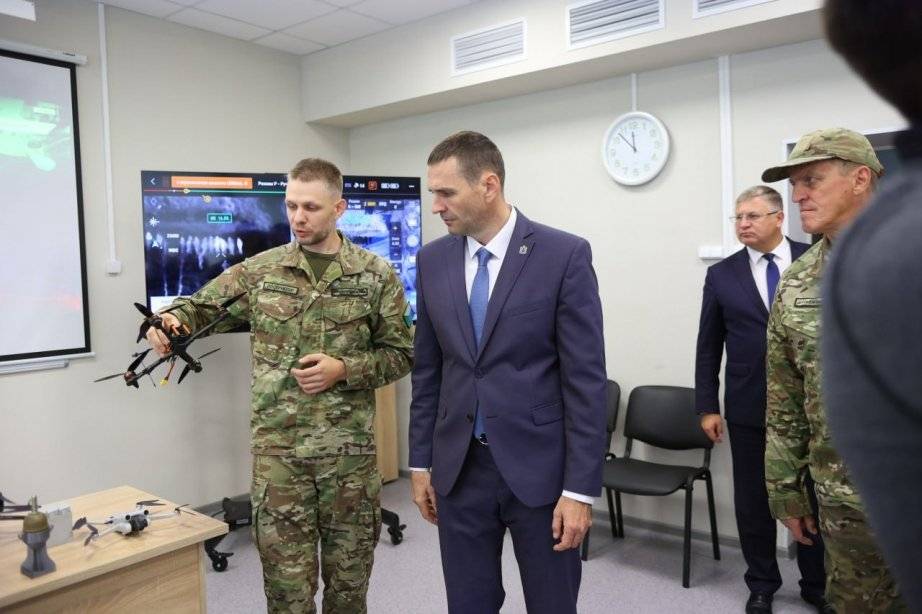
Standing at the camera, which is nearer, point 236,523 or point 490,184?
point 490,184

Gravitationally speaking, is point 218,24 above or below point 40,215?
above

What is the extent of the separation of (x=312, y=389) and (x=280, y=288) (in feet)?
1.18

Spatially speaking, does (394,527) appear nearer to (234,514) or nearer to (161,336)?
(234,514)

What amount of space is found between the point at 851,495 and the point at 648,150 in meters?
2.46

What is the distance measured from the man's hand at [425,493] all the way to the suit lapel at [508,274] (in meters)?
0.43

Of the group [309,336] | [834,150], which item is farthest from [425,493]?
[834,150]

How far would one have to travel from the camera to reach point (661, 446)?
3631 mm

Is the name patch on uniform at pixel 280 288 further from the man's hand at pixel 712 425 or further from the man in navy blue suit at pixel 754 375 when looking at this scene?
the man's hand at pixel 712 425

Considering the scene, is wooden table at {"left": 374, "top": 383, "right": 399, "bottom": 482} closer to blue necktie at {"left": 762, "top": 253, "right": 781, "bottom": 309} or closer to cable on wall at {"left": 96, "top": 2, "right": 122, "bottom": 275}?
cable on wall at {"left": 96, "top": 2, "right": 122, "bottom": 275}

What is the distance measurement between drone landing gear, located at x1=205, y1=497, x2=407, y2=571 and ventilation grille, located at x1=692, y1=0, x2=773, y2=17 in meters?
2.83

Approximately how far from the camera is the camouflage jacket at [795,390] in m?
1.77

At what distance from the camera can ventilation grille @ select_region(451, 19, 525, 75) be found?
377 centimetres

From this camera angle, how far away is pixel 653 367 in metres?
3.83

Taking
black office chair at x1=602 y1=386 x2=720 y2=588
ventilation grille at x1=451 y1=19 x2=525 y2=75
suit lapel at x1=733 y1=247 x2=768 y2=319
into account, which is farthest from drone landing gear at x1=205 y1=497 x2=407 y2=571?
ventilation grille at x1=451 y1=19 x2=525 y2=75
